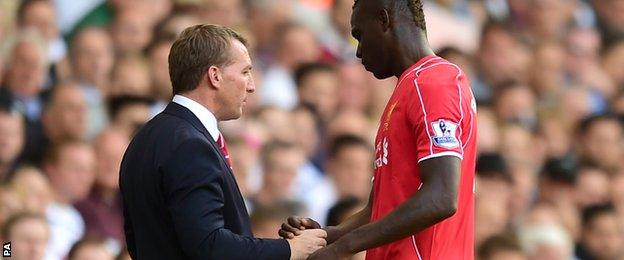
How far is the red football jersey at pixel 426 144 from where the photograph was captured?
4.53 metres

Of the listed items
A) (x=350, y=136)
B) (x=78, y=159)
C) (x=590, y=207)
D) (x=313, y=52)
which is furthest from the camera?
(x=590, y=207)

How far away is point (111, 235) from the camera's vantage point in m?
7.57

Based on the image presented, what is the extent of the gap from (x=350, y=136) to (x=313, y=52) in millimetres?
915

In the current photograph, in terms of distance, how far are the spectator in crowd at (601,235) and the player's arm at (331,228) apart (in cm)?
536

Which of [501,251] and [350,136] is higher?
[350,136]

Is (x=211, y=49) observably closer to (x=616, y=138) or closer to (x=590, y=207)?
(x=590, y=207)

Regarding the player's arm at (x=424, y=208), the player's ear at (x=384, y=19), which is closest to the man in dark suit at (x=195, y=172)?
the player's arm at (x=424, y=208)

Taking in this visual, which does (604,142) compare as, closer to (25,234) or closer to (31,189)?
(31,189)

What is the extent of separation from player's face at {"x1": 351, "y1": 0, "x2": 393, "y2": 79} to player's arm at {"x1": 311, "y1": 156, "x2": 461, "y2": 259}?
0.45 metres

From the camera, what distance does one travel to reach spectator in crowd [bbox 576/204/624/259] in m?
10.2

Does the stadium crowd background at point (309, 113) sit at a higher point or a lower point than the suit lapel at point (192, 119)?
lower

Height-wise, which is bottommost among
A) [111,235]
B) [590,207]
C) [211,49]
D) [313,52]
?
[590,207]

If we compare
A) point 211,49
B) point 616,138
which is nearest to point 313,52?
point 616,138

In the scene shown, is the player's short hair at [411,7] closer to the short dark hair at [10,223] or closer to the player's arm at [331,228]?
the player's arm at [331,228]
